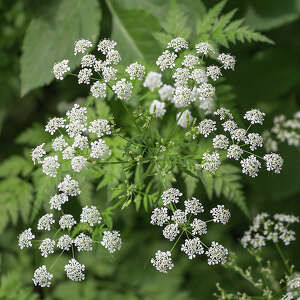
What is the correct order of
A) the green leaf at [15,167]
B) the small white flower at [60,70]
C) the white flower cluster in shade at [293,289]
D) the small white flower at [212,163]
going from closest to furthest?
the small white flower at [212,163]
the white flower cluster in shade at [293,289]
the small white flower at [60,70]
the green leaf at [15,167]

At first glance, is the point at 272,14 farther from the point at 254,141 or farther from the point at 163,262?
the point at 163,262

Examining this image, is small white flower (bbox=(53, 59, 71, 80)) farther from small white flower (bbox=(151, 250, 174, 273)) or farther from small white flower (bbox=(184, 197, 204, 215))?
small white flower (bbox=(151, 250, 174, 273))

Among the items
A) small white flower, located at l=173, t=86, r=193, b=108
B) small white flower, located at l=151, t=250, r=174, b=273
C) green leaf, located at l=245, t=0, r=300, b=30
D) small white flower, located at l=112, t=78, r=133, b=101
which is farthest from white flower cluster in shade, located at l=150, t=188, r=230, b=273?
green leaf, located at l=245, t=0, r=300, b=30

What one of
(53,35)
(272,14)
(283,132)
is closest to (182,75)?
(53,35)

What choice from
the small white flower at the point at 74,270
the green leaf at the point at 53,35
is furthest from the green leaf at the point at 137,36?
the small white flower at the point at 74,270

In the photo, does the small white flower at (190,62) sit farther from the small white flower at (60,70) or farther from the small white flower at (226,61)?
the small white flower at (60,70)

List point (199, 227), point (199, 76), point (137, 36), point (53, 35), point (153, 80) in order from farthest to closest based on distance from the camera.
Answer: point (53, 35)
point (137, 36)
point (153, 80)
point (199, 76)
point (199, 227)

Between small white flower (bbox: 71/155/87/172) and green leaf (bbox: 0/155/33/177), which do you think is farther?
green leaf (bbox: 0/155/33/177)
